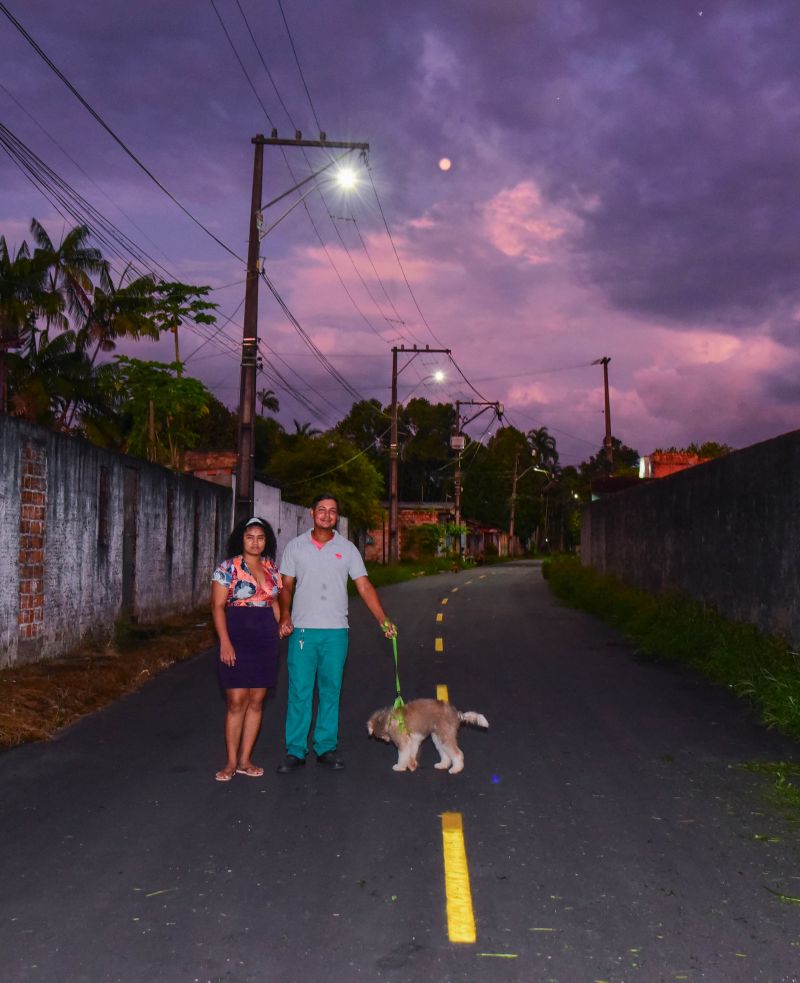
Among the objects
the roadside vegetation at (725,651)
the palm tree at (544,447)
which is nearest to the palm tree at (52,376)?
the roadside vegetation at (725,651)

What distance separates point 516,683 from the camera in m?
11.9

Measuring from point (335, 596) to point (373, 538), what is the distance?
196 feet

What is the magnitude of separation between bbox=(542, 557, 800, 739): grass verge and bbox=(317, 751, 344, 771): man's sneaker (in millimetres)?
4251

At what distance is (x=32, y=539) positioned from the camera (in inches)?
485

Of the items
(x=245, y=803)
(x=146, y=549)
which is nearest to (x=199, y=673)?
(x=146, y=549)

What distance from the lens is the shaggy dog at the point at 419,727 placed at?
7219 mm

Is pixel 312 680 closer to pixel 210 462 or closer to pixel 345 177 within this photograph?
pixel 345 177

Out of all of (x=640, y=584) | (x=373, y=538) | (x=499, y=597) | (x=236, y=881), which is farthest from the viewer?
(x=373, y=538)

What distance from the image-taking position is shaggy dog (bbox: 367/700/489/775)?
23.7 feet

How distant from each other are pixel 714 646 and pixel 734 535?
79.8 inches

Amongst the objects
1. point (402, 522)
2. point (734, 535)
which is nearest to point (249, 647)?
point (734, 535)

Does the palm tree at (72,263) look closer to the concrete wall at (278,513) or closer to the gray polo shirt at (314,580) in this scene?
the concrete wall at (278,513)

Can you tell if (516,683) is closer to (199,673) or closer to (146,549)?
(199,673)

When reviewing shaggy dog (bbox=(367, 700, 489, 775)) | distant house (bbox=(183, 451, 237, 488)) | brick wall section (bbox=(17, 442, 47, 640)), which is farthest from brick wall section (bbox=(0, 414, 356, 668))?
distant house (bbox=(183, 451, 237, 488))
